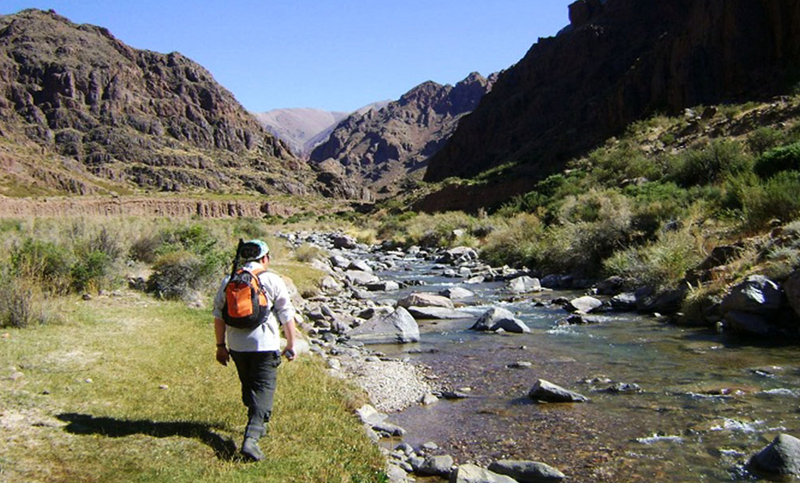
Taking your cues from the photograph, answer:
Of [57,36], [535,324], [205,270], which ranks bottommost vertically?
[535,324]

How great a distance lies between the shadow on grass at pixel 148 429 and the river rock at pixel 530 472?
8.17 ft

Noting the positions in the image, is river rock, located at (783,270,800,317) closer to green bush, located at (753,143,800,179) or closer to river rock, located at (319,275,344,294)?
green bush, located at (753,143,800,179)

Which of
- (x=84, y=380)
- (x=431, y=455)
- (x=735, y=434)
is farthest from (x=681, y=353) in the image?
(x=84, y=380)

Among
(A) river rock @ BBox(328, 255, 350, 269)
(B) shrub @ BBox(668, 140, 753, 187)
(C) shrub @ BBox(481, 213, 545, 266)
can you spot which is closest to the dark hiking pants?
(C) shrub @ BBox(481, 213, 545, 266)

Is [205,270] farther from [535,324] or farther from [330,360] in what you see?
[535,324]

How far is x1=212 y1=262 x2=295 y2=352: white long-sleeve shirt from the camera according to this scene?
5.53 metres

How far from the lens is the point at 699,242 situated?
15781mm

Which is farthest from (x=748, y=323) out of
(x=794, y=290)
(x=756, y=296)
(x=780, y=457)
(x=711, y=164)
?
(x=711, y=164)

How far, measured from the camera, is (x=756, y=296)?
11.1 m

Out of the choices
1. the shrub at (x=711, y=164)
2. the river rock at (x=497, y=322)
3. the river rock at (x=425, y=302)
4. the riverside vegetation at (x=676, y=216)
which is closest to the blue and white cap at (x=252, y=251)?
the river rock at (x=497, y=322)

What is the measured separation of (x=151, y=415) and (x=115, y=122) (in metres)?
132

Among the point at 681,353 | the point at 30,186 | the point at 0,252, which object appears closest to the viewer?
the point at 681,353

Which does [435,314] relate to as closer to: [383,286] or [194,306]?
[194,306]

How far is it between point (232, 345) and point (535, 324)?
922 cm
